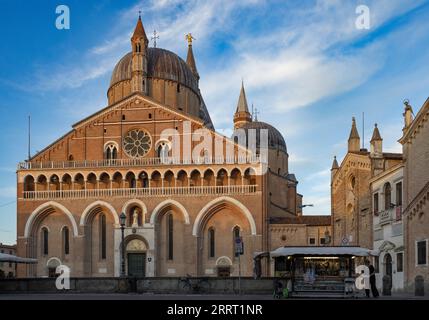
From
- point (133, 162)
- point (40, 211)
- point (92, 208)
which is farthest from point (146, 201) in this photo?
point (40, 211)

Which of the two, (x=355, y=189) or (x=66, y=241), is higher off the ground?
(x=355, y=189)

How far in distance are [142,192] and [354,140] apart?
18.5 m

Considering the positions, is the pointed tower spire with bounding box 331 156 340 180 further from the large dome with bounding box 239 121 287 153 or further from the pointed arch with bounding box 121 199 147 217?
the large dome with bounding box 239 121 287 153

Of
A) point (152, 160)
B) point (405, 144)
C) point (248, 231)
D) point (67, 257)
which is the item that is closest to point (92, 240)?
point (67, 257)

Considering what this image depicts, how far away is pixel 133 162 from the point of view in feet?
175

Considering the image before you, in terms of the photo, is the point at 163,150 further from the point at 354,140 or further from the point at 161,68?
the point at 354,140

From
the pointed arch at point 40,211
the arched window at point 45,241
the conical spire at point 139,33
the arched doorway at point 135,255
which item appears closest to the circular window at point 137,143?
the pointed arch at point 40,211

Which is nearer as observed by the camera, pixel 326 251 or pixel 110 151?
pixel 326 251

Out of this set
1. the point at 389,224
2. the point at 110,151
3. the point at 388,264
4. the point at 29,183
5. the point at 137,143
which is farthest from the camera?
the point at 29,183

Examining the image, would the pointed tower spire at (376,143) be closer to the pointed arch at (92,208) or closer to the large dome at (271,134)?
the pointed arch at (92,208)

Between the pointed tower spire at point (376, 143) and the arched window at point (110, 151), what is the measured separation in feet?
80.1

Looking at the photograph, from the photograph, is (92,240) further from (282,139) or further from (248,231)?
(282,139)

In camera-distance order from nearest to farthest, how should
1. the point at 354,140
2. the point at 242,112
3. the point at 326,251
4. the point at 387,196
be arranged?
the point at 326,251 → the point at 387,196 → the point at 354,140 → the point at 242,112
